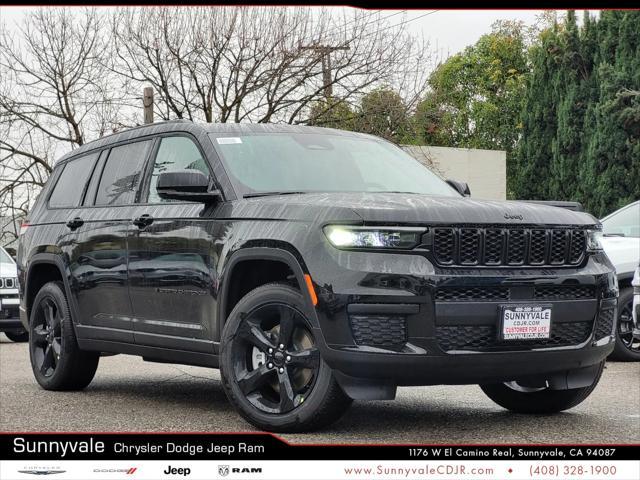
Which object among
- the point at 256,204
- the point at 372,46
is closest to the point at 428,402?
the point at 256,204

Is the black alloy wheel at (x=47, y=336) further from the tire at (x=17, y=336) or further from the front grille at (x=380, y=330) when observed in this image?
the tire at (x=17, y=336)

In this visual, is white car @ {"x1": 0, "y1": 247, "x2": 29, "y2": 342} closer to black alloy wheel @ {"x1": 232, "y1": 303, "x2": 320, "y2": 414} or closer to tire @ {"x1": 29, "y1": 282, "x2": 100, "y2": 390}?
tire @ {"x1": 29, "y1": 282, "x2": 100, "y2": 390}

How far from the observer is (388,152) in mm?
7898

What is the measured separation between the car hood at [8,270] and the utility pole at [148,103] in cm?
1220

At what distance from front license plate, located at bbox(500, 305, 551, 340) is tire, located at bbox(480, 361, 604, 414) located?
1.04 m

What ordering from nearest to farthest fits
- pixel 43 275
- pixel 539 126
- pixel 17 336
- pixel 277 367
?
pixel 277 367 → pixel 43 275 → pixel 17 336 → pixel 539 126

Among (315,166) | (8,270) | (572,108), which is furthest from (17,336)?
(572,108)

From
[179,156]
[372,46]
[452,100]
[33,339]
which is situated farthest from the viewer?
[452,100]

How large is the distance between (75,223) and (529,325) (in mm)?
3984

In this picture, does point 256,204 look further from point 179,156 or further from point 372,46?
point 372,46

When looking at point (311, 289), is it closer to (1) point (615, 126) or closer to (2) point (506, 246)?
(2) point (506, 246)

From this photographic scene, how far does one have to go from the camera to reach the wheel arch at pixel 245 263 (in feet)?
19.2

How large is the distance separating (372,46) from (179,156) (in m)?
24.1

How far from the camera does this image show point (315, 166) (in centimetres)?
717
